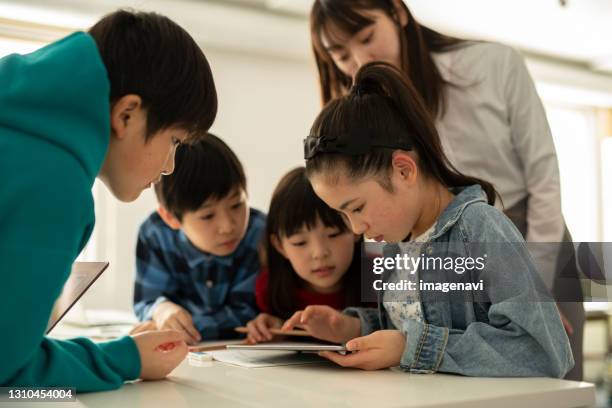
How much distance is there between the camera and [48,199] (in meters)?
0.72

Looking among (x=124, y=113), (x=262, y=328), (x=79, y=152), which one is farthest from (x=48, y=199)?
(x=262, y=328)

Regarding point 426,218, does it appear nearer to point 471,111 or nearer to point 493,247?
point 493,247

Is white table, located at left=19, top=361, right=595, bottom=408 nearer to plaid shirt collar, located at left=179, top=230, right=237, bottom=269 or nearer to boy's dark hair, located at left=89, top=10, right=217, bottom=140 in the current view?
boy's dark hair, located at left=89, top=10, right=217, bottom=140

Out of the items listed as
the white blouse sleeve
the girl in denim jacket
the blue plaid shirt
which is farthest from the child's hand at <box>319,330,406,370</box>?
the blue plaid shirt

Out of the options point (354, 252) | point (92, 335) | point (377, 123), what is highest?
point (377, 123)

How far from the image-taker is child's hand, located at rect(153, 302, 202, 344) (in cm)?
147

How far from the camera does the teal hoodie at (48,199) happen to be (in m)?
0.71

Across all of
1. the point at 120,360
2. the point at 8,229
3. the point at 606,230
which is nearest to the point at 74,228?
the point at 8,229

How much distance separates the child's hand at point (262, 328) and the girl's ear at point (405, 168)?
461 mm

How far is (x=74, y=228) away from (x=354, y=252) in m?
0.90

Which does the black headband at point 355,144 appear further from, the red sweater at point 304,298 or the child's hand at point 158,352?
the red sweater at point 304,298

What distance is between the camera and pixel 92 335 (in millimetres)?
1556

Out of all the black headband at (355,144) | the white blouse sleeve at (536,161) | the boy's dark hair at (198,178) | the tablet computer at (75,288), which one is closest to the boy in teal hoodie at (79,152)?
the tablet computer at (75,288)

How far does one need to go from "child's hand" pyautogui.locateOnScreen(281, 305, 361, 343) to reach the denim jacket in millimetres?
233
